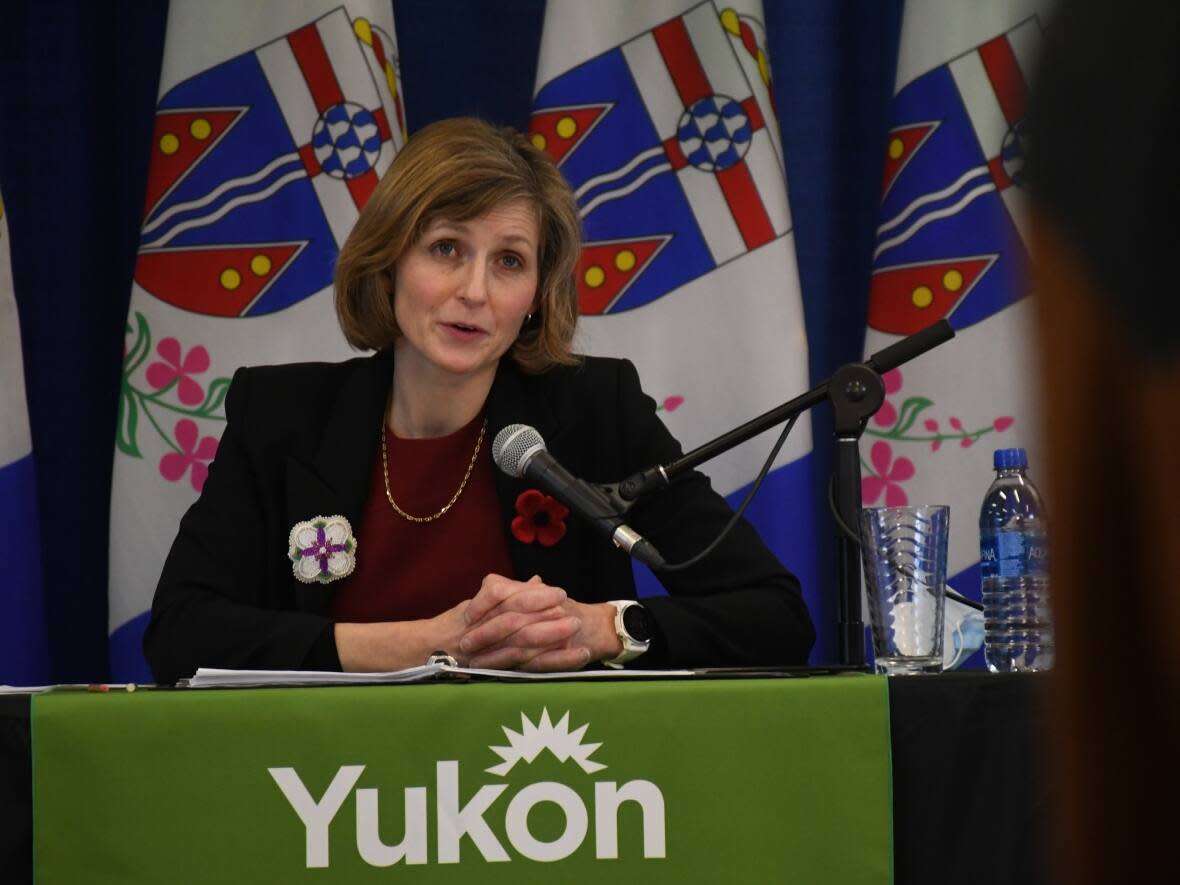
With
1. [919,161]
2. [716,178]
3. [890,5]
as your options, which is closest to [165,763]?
[716,178]

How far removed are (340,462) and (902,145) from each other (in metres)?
1.50

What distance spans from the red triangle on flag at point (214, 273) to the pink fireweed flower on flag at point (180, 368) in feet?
0.26

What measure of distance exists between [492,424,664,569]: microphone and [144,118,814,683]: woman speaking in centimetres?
29

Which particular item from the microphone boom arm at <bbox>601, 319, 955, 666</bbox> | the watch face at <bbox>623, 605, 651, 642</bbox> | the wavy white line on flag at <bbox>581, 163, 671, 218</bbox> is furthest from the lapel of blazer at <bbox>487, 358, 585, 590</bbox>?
the wavy white line on flag at <bbox>581, 163, 671, 218</bbox>

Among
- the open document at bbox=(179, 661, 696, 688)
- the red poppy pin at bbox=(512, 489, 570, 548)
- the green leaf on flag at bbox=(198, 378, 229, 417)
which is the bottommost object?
the open document at bbox=(179, 661, 696, 688)

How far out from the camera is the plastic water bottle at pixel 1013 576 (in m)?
1.52

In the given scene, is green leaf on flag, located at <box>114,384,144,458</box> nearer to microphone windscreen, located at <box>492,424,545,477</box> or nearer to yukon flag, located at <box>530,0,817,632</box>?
yukon flag, located at <box>530,0,817,632</box>

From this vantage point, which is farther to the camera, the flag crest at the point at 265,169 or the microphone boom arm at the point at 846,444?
the flag crest at the point at 265,169

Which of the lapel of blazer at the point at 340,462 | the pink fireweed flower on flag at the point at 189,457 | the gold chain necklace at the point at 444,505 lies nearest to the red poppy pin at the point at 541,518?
the gold chain necklace at the point at 444,505

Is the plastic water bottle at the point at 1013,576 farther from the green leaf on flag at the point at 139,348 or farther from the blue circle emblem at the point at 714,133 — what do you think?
the green leaf on flag at the point at 139,348

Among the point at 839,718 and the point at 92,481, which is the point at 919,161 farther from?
the point at 839,718

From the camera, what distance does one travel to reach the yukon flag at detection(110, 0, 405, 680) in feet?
9.44

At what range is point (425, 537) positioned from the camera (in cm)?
219

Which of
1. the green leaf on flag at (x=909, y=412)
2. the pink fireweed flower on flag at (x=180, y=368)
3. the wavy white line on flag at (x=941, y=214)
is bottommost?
the green leaf on flag at (x=909, y=412)
